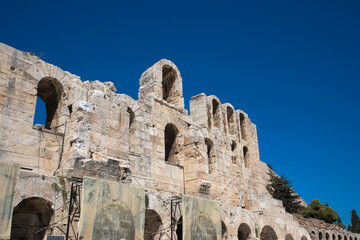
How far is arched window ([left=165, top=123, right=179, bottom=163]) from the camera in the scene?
1551cm

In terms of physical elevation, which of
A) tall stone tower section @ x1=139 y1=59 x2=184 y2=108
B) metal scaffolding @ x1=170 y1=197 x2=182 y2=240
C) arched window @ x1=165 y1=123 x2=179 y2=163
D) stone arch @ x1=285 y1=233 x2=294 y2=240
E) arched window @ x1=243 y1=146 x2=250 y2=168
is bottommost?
stone arch @ x1=285 y1=233 x2=294 y2=240

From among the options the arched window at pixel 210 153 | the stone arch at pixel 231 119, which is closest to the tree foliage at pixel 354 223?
the stone arch at pixel 231 119

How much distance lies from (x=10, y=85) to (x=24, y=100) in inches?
21.1

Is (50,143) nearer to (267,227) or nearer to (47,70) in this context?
(47,70)

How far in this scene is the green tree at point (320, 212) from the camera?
33031 millimetres

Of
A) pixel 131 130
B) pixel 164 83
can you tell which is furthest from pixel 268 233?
pixel 131 130

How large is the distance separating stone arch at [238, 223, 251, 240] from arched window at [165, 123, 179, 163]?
14.0ft

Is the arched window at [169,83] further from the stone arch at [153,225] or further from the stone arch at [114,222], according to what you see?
the stone arch at [114,222]

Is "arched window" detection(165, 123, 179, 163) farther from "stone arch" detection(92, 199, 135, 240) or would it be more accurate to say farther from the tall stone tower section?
"stone arch" detection(92, 199, 135, 240)

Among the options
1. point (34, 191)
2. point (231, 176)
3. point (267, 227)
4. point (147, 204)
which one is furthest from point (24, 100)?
point (267, 227)

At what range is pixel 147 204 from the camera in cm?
1105

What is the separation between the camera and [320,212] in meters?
33.3

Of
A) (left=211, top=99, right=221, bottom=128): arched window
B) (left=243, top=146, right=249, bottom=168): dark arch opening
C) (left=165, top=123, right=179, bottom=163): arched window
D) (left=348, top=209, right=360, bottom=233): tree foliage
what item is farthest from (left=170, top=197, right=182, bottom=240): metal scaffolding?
(left=348, top=209, right=360, bottom=233): tree foliage

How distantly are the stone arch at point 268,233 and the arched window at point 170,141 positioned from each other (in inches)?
244
